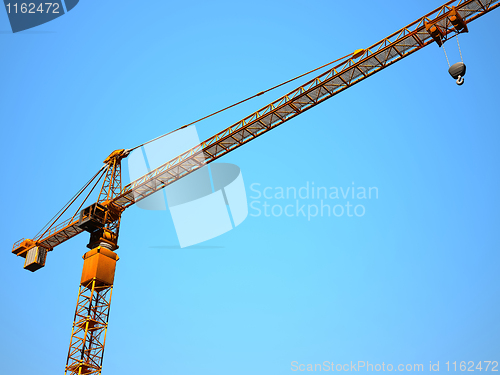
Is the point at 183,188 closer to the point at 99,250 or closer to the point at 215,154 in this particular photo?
the point at 215,154

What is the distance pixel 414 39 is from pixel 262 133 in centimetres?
1309

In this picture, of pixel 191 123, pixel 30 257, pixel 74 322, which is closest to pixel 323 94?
pixel 191 123

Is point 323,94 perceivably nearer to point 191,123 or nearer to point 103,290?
point 191,123

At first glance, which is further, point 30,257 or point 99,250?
point 30,257

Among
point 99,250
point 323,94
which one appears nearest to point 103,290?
point 99,250

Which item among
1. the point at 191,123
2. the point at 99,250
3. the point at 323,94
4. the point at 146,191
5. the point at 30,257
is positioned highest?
the point at 191,123

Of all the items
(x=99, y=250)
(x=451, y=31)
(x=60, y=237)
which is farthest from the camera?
(x=60, y=237)

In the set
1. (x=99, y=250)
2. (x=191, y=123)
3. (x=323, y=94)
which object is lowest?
(x=99, y=250)

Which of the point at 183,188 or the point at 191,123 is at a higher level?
the point at 191,123

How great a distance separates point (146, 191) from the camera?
4234 centimetres

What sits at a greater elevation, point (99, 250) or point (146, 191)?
point (146, 191)

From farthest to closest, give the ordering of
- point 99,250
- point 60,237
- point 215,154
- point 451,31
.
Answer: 1. point 60,237
2. point 215,154
3. point 99,250
4. point 451,31

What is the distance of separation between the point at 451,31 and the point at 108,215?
3032 centimetres

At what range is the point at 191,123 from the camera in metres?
45.5
